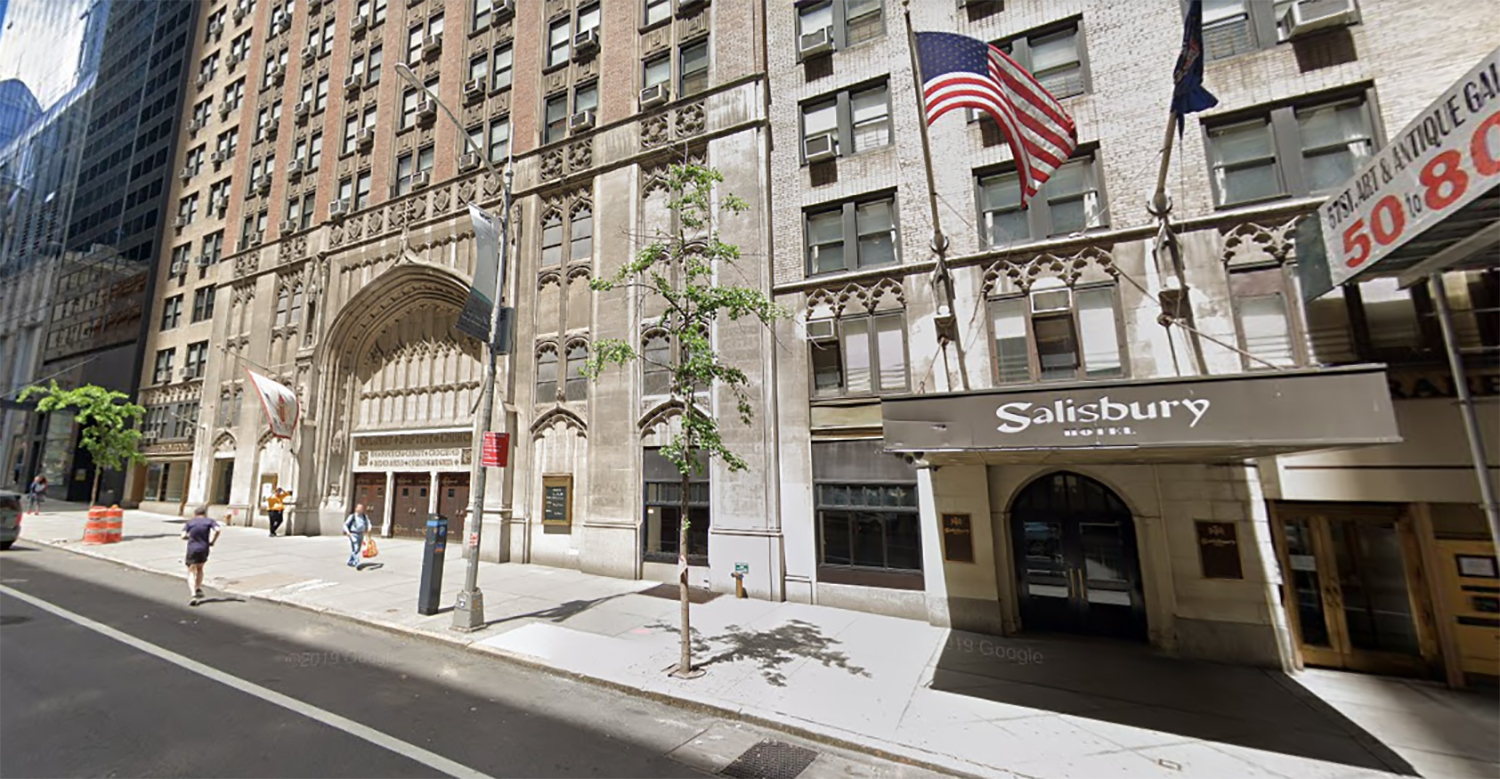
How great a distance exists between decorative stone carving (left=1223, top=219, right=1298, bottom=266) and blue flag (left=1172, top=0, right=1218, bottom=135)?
3092 millimetres

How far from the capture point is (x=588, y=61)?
19141mm

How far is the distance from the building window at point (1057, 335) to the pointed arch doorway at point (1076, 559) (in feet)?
7.13

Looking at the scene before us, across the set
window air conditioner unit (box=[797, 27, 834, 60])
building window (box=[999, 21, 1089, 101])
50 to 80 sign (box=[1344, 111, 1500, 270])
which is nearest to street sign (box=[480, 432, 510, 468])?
window air conditioner unit (box=[797, 27, 834, 60])

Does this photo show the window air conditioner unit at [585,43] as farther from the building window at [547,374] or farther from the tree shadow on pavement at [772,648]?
the tree shadow on pavement at [772,648]

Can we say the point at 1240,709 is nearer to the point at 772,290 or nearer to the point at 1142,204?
the point at 1142,204

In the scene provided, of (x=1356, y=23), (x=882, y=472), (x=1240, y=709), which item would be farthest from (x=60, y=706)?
(x=1356, y=23)

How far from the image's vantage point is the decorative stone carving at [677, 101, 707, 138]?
53.9ft

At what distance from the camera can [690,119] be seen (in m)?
16.6

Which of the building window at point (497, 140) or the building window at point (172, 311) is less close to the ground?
the building window at point (497, 140)

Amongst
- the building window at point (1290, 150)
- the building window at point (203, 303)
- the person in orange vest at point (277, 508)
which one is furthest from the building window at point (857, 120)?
the building window at point (203, 303)

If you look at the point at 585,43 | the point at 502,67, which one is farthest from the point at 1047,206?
the point at 502,67

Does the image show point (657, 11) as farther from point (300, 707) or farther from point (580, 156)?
point (300, 707)

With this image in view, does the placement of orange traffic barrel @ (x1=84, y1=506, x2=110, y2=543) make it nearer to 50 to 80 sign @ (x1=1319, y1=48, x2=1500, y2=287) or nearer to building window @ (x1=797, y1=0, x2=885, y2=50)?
building window @ (x1=797, y1=0, x2=885, y2=50)

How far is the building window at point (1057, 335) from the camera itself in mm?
10938
